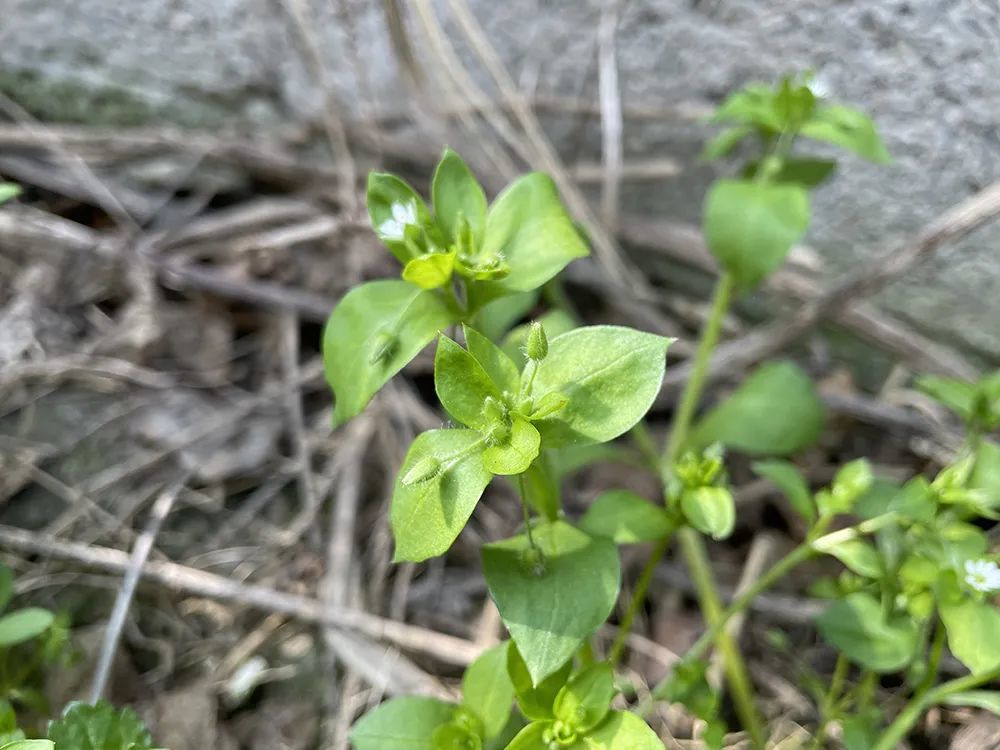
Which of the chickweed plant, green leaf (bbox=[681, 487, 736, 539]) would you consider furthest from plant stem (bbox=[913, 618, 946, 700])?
green leaf (bbox=[681, 487, 736, 539])

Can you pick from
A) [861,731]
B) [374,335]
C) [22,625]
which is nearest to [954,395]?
[861,731]

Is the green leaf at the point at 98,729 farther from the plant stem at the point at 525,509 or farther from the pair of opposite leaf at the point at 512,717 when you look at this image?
the plant stem at the point at 525,509

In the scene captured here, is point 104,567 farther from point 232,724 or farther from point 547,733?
point 547,733

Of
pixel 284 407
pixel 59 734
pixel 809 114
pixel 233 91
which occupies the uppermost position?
pixel 233 91

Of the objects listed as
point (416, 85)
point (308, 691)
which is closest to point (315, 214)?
point (416, 85)

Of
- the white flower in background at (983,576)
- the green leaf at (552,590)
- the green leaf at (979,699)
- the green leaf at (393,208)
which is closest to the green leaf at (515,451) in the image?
the green leaf at (552,590)

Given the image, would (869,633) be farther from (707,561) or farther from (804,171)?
(804,171)
